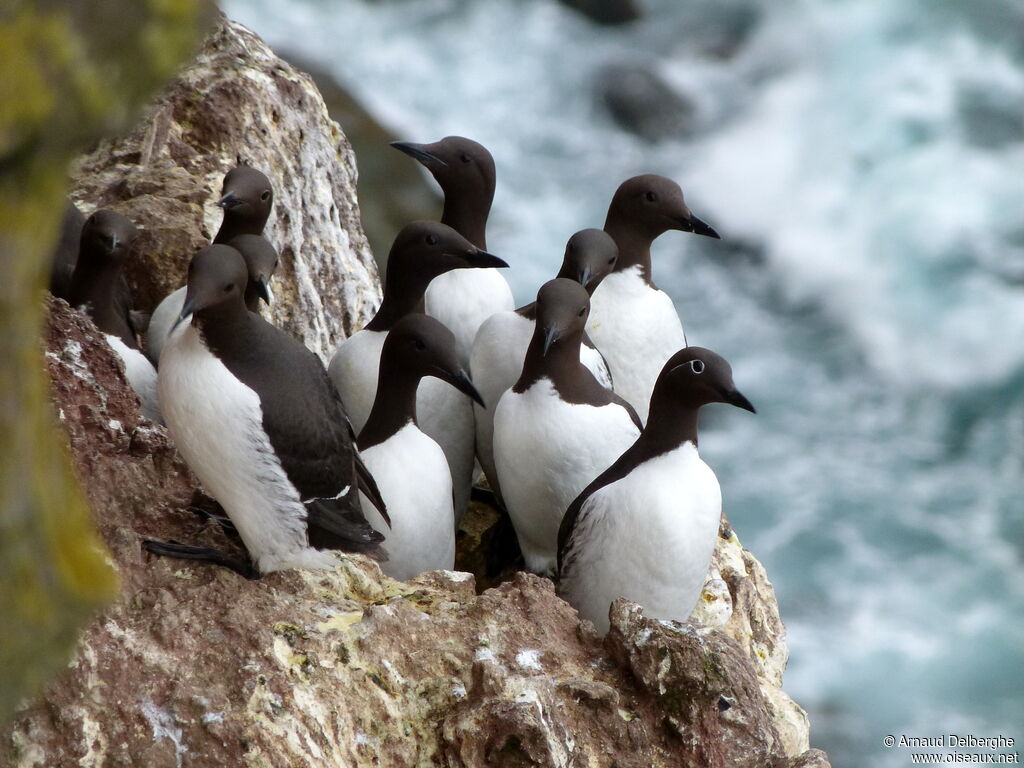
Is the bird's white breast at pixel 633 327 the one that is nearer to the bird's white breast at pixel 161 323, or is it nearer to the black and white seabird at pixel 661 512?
the black and white seabird at pixel 661 512

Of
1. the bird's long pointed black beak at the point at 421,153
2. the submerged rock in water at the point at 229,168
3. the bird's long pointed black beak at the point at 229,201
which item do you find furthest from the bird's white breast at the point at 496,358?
the bird's long pointed black beak at the point at 229,201

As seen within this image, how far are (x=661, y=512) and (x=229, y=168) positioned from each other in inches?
114

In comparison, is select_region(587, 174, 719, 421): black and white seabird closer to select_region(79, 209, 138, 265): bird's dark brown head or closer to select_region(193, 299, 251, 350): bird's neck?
select_region(79, 209, 138, 265): bird's dark brown head

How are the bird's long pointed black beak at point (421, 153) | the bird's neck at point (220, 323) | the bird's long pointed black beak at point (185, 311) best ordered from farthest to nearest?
the bird's long pointed black beak at point (421, 153) < the bird's neck at point (220, 323) < the bird's long pointed black beak at point (185, 311)

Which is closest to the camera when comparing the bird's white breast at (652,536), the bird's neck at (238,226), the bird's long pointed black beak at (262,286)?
the bird's white breast at (652,536)

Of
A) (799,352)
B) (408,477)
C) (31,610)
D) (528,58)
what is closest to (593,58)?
(528,58)

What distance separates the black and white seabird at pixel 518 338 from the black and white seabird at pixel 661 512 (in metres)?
0.73

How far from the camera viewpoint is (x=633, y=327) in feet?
18.5

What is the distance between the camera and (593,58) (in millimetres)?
17766

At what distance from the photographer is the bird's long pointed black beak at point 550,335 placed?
4488mm

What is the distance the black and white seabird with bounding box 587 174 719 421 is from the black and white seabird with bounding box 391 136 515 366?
0.48m

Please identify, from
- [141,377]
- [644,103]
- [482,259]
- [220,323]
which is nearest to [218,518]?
[220,323]

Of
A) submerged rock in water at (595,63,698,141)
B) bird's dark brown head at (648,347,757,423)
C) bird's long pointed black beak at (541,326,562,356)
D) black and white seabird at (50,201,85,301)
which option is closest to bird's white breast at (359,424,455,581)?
bird's long pointed black beak at (541,326,562,356)

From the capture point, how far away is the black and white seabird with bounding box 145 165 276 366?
16.4 ft
